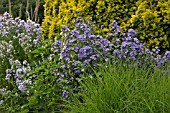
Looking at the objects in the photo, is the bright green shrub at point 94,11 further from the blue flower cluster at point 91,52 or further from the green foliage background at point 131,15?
the blue flower cluster at point 91,52

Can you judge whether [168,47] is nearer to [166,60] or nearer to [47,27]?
[166,60]

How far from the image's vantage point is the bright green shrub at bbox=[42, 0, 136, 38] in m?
4.70

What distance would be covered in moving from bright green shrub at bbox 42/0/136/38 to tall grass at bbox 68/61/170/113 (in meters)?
1.49

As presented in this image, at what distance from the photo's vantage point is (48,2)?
597cm

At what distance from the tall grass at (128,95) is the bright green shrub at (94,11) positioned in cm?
149

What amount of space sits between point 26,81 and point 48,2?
245cm

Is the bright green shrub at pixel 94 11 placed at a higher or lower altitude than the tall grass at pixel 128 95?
higher

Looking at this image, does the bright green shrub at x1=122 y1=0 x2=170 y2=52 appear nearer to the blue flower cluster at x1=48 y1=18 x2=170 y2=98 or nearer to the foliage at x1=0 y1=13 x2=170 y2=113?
the foliage at x1=0 y1=13 x2=170 y2=113

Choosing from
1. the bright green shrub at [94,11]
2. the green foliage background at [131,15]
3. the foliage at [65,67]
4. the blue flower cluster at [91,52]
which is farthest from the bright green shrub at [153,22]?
the blue flower cluster at [91,52]

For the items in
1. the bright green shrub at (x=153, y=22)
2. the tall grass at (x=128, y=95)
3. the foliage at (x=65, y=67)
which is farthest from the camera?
the bright green shrub at (x=153, y=22)

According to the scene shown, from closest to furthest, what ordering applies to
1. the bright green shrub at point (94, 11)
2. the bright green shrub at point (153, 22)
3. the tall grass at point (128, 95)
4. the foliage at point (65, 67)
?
1. the tall grass at point (128, 95)
2. the foliage at point (65, 67)
3. the bright green shrub at point (153, 22)
4. the bright green shrub at point (94, 11)

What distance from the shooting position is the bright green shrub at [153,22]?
4.39 meters

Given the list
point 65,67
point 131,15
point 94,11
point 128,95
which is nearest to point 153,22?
point 131,15

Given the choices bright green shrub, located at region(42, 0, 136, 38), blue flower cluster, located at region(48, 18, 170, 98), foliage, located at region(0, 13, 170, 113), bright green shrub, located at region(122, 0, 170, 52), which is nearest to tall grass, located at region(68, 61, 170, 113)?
foliage, located at region(0, 13, 170, 113)
